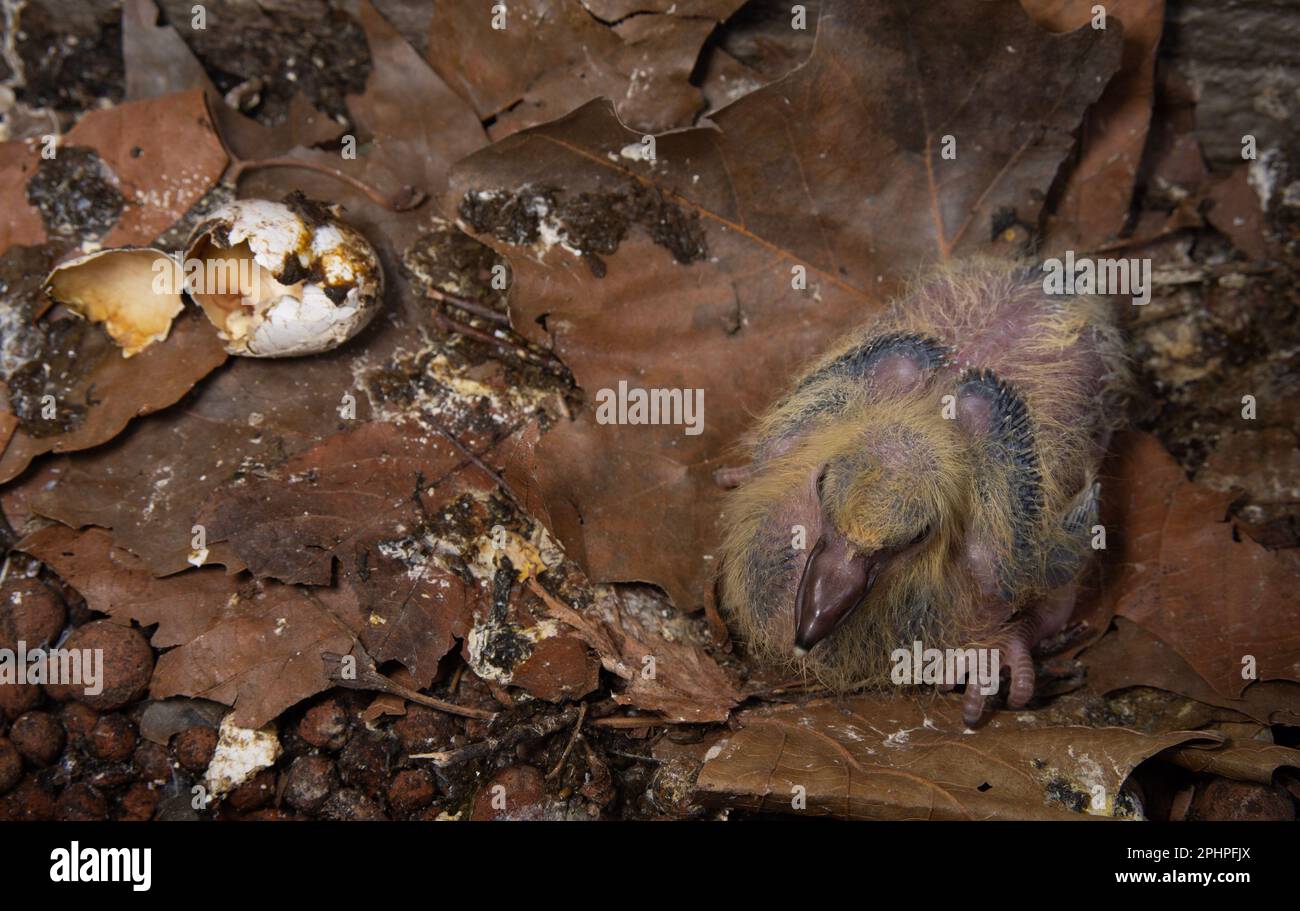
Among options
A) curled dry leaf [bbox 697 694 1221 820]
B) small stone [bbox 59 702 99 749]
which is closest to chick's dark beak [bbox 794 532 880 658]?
curled dry leaf [bbox 697 694 1221 820]

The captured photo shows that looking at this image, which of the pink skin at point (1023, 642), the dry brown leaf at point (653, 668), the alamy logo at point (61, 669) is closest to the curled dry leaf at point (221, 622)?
the alamy logo at point (61, 669)

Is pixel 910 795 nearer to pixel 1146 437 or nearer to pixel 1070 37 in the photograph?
pixel 1146 437

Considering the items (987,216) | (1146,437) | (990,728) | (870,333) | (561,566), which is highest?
(987,216)

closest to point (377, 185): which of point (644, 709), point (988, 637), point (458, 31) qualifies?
point (458, 31)

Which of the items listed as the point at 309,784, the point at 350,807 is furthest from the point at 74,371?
the point at 350,807

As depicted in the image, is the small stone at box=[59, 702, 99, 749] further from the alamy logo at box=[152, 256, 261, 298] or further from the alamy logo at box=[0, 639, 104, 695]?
the alamy logo at box=[152, 256, 261, 298]

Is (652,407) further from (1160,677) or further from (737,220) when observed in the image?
(1160,677)
